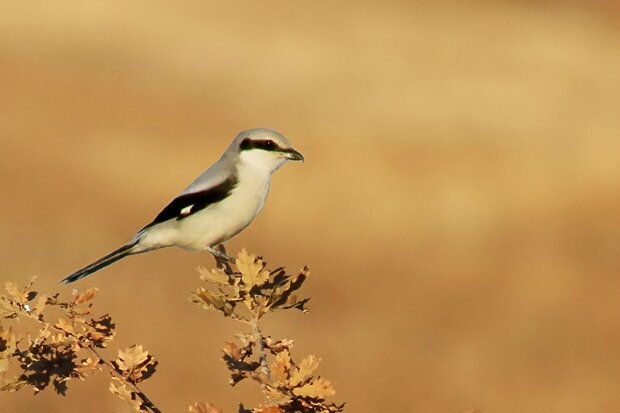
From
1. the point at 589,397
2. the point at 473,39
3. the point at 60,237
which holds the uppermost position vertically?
the point at 473,39

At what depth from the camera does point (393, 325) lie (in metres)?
12.5

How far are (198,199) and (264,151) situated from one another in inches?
11.6

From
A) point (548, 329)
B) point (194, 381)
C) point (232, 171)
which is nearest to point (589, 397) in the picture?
point (548, 329)

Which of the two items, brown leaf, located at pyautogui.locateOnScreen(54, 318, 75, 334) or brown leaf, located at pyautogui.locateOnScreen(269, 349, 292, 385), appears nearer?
brown leaf, located at pyautogui.locateOnScreen(269, 349, 292, 385)

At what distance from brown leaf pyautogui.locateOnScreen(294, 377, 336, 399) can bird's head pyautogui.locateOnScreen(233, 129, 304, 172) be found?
1.47 m

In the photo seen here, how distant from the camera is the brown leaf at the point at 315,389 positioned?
8.91 feet

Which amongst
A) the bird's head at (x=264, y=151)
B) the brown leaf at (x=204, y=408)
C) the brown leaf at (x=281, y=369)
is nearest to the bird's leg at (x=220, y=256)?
the bird's head at (x=264, y=151)

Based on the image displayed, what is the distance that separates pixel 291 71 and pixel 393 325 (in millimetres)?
8715

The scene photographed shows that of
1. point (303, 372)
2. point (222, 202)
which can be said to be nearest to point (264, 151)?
point (222, 202)

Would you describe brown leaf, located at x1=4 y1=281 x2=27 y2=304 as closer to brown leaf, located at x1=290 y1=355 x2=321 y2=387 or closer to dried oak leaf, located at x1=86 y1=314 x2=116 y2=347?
dried oak leaf, located at x1=86 y1=314 x2=116 y2=347

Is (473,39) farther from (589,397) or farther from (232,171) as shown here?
(232,171)

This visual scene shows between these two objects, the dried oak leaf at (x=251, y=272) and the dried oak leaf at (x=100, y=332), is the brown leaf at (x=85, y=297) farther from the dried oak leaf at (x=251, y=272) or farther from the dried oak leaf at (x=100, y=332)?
the dried oak leaf at (x=251, y=272)

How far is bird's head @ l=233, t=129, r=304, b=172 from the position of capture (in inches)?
162

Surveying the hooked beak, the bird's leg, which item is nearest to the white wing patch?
the bird's leg
